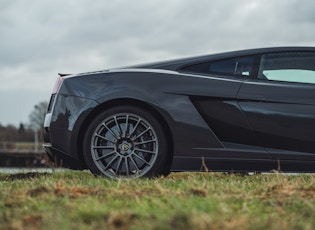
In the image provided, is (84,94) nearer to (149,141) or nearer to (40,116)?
(149,141)

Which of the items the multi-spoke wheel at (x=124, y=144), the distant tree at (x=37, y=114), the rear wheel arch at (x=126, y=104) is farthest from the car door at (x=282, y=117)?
the distant tree at (x=37, y=114)

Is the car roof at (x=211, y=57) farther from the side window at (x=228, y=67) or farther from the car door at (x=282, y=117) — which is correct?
the car door at (x=282, y=117)

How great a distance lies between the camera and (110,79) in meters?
4.82

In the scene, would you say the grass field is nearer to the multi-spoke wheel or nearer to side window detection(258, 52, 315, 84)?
the multi-spoke wheel

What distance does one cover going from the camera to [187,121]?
4.64m

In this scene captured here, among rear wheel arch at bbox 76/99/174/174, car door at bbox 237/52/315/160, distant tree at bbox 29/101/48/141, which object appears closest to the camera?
car door at bbox 237/52/315/160

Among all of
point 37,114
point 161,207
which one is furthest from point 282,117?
point 37,114

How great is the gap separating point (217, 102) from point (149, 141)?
73 cm

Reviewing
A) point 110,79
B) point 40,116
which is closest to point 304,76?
point 110,79

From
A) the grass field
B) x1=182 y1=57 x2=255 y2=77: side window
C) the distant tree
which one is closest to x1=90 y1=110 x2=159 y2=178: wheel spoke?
x1=182 y1=57 x2=255 y2=77: side window

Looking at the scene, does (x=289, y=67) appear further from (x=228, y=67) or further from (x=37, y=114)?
(x=37, y=114)

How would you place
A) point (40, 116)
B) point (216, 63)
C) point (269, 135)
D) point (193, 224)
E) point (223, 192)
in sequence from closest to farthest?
point (193, 224) < point (223, 192) < point (269, 135) < point (216, 63) < point (40, 116)

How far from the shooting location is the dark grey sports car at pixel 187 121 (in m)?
4.61

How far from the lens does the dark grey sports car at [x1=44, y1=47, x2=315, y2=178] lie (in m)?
4.61
